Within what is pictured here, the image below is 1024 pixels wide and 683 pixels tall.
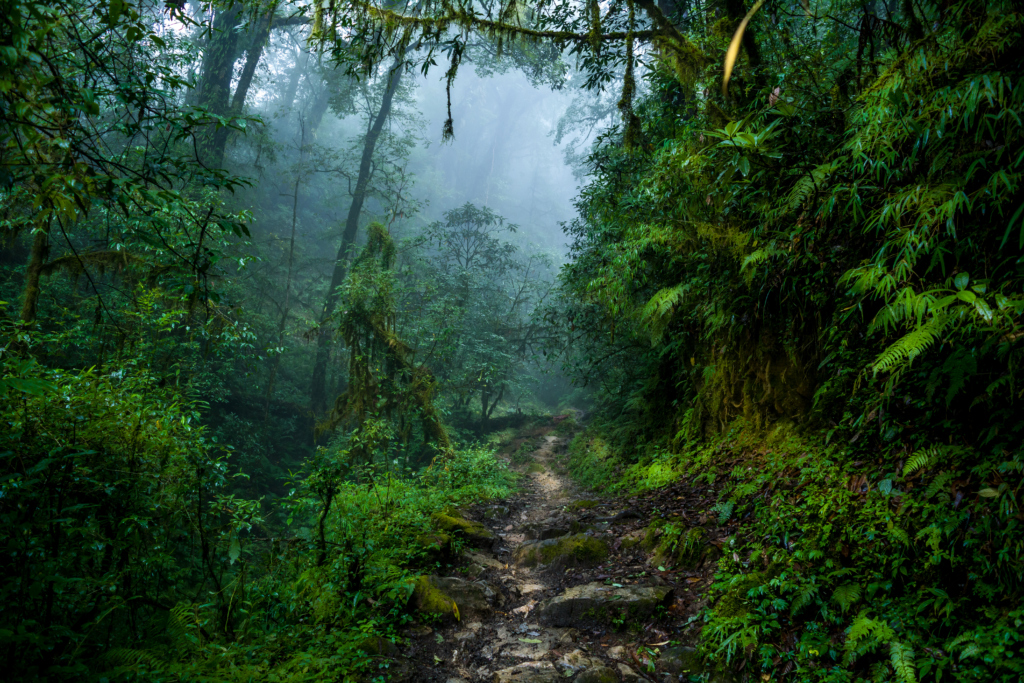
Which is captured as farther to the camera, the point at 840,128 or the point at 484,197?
the point at 484,197

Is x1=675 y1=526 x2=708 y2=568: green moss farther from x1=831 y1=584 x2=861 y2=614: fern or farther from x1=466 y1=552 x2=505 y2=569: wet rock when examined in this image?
x1=466 y1=552 x2=505 y2=569: wet rock

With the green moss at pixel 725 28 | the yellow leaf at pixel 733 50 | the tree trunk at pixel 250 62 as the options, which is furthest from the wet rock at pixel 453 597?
the tree trunk at pixel 250 62

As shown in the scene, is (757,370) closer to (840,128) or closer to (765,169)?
(765,169)

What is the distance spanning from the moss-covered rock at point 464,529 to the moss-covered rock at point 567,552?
1.70 feet

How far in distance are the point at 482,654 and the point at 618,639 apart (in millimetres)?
1033

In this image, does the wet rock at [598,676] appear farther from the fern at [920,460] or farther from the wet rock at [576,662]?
the fern at [920,460]

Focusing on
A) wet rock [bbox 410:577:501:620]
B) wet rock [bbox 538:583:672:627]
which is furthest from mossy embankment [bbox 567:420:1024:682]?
wet rock [bbox 410:577:501:620]

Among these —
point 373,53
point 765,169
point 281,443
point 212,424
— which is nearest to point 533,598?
point 765,169

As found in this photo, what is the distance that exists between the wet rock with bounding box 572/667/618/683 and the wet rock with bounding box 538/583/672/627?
2.11 ft

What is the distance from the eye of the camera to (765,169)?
5020mm

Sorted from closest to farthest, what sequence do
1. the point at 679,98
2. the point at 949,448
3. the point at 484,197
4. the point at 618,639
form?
the point at 949,448, the point at 618,639, the point at 679,98, the point at 484,197

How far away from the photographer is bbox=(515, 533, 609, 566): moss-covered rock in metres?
4.80

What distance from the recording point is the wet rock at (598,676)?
2.97 m

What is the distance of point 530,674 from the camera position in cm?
313
